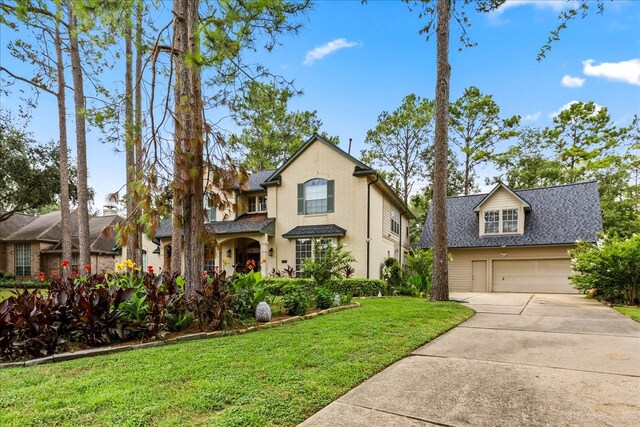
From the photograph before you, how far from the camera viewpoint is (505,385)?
3.46 meters

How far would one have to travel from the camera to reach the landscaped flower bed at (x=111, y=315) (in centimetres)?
464

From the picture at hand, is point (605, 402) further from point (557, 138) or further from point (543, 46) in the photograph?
point (557, 138)

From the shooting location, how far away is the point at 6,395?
3.19 meters

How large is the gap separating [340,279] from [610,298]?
9.11 meters

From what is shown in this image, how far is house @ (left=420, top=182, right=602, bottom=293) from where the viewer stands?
56.1ft

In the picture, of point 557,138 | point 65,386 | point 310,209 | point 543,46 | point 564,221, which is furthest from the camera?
point 557,138

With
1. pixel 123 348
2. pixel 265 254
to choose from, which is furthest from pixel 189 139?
pixel 265 254

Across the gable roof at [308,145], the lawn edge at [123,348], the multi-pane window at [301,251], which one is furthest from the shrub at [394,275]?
the lawn edge at [123,348]

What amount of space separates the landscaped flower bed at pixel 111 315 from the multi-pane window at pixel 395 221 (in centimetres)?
1335

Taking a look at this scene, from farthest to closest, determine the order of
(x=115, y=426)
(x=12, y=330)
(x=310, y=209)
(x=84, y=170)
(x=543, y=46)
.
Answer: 1. (x=310, y=209)
2. (x=84, y=170)
3. (x=543, y=46)
4. (x=12, y=330)
5. (x=115, y=426)

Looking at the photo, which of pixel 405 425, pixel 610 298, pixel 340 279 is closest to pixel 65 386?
pixel 405 425

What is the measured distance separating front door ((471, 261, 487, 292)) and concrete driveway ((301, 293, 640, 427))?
1338 cm

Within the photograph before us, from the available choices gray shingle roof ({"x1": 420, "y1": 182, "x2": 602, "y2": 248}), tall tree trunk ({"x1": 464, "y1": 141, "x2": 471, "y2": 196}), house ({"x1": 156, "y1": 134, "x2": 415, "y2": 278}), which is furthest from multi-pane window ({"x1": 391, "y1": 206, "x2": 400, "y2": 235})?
tall tree trunk ({"x1": 464, "y1": 141, "x2": 471, "y2": 196})

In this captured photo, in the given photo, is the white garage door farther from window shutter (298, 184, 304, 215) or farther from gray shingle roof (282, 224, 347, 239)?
window shutter (298, 184, 304, 215)
